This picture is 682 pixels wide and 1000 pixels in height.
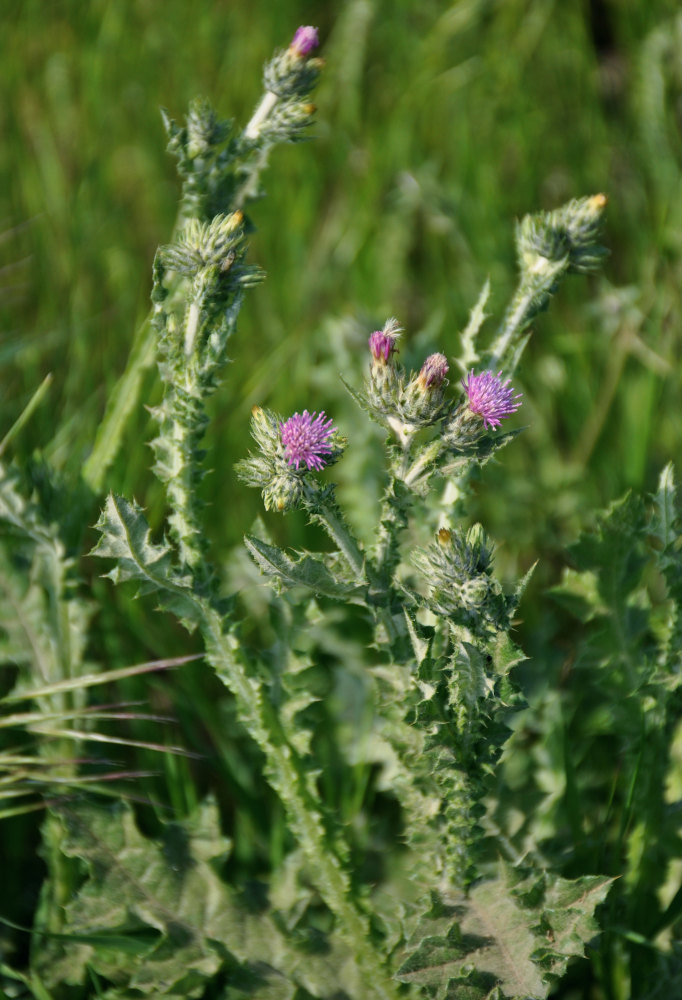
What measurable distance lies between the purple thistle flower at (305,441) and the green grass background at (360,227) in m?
1.09

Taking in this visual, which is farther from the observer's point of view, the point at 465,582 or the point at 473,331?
the point at 473,331

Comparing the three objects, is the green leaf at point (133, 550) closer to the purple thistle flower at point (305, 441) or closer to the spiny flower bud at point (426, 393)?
the purple thistle flower at point (305, 441)

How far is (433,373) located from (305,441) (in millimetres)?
285

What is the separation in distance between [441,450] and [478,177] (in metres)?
2.50

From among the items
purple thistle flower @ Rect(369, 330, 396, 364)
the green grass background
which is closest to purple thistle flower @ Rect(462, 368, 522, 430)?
purple thistle flower @ Rect(369, 330, 396, 364)

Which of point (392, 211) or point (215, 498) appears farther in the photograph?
point (392, 211)

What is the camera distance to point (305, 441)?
1758 millimetres

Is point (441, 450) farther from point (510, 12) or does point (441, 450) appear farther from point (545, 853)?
point (510, 12)

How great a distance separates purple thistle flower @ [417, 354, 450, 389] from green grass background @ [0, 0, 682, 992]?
123cm

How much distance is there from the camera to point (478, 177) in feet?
13.0

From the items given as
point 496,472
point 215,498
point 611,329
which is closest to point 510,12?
point 611,329

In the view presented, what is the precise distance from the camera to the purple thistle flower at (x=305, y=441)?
175cm

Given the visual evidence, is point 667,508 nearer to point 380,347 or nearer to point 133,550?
point 380,347

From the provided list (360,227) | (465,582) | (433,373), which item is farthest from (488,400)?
(360,227)
